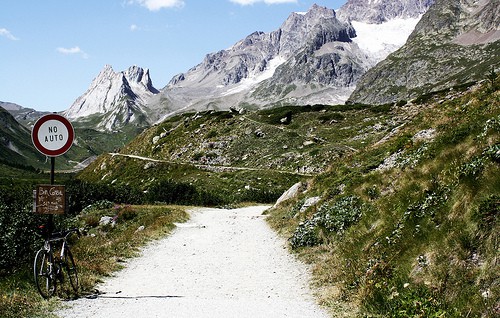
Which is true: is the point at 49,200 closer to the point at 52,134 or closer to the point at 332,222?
the point at 52,134

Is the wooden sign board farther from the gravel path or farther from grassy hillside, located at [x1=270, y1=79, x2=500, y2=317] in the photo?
grassy hillside, located at [x1=270, y1=79, x2=500, y2=317]

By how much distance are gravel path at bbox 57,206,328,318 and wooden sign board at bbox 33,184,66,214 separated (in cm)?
255

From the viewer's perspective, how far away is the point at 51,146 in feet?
36.5

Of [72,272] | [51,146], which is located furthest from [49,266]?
[51,146]

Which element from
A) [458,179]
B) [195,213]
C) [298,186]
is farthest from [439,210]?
[195,213]

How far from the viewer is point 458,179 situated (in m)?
10.8

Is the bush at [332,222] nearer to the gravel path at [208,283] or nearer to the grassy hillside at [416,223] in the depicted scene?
the grassy hillside at [416,223]

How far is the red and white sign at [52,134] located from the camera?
10992mm

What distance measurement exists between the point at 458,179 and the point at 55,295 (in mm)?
11422

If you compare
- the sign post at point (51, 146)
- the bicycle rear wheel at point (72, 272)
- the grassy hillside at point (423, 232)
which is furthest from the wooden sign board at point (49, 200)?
the grassy hillside at point (423, 232)

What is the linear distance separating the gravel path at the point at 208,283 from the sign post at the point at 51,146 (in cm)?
263

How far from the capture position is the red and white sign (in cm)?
1099

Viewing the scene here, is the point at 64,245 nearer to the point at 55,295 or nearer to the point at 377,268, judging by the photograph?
the point at 55,295

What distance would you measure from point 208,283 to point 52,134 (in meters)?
6.86
